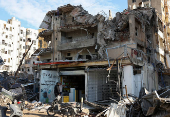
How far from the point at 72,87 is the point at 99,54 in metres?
5.72

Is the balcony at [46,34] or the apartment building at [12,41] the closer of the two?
the balcony at [46,34]

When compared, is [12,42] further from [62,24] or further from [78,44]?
[78,44]

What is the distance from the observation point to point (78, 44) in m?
27.4

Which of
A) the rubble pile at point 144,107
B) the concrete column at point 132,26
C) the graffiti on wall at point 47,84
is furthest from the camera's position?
the concrete column at point 132,26

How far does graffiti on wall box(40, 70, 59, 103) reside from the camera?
1917 centimetres

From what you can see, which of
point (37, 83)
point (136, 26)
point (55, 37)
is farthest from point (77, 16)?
point (37, 83)

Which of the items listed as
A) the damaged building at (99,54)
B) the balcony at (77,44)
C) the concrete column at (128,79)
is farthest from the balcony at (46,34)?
the concrete column at (128,79)

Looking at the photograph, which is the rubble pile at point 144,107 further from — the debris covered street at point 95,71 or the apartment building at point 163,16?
the apartment building at point 163,16

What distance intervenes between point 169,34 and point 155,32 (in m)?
15.4

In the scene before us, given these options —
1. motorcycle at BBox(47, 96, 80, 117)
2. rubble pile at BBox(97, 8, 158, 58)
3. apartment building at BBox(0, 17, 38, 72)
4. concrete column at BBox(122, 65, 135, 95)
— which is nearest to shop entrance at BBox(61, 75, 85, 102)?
rubble pile at BBox(97, 8, 158, 58)

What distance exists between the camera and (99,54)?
74.5 ft

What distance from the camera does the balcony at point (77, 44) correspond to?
26.2m

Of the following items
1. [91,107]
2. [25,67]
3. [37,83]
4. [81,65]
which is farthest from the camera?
[25,67]

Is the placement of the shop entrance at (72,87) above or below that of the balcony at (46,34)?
below
